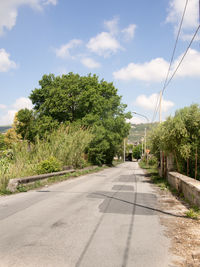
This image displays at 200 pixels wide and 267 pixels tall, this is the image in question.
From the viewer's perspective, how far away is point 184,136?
12188mm

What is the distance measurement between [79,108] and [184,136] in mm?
21520

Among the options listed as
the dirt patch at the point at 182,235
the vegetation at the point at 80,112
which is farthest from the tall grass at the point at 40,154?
the dirt patch at the point at 182,235

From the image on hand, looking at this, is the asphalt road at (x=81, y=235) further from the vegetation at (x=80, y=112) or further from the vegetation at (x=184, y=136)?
the vegetation at (x=80, y=112)

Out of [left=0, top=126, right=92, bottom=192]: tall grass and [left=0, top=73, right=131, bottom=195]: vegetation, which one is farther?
[left=0, top=73, right=131, bottom=195]: vegetation

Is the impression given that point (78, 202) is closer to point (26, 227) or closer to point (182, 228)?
point (26, 227)

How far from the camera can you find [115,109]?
122ft

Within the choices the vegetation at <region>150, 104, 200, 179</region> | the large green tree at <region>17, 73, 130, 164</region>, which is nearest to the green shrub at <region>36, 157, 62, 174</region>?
the vegetation at <region>150, 104, 200, 179</region>

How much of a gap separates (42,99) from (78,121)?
7.57m

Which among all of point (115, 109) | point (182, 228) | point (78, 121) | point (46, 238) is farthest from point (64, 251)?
point (115, 109)

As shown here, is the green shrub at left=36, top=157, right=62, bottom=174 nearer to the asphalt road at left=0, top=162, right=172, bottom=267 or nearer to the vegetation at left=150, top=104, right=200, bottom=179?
the asphalt road at left=0, top=162, right=172, bottom=267

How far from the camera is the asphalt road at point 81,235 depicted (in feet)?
11.7

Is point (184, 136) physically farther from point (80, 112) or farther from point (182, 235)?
point (80, 112)

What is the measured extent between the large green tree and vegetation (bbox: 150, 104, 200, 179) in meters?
16.0

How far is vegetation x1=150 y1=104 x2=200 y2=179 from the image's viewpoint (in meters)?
12.1
